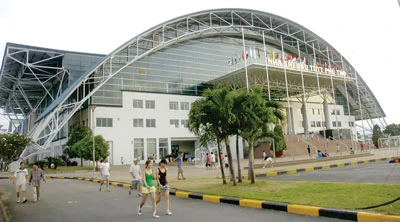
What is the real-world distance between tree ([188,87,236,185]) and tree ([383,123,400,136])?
241 feet

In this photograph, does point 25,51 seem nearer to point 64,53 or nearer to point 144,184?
point 64,53

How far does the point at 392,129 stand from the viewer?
267 ft

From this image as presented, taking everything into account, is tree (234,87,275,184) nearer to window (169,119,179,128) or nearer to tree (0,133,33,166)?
tree (0,133,33,166)

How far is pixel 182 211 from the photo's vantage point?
9547 millimetres

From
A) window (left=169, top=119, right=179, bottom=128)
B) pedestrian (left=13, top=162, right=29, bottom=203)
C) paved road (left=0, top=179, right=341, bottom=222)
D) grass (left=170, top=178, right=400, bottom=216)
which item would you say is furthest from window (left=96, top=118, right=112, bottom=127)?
grass (left=170, top=178, right=400, bottom=216)

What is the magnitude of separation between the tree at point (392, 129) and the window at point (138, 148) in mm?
57557

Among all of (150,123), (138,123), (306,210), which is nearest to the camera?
(306,210)

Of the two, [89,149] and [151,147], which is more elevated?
[151,147]

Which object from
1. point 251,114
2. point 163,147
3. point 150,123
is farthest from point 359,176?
point 150,123

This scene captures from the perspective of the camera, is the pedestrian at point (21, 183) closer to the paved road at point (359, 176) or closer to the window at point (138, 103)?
the paved road at point (359, 176)

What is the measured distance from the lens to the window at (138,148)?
157 ft

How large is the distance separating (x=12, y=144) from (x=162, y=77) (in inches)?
905

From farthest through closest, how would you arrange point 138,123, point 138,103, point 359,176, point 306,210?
point 138,103 → point 138,123 → point 359,176 → point 306,210

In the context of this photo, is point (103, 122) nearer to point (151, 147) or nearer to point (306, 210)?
point (151, 147)
